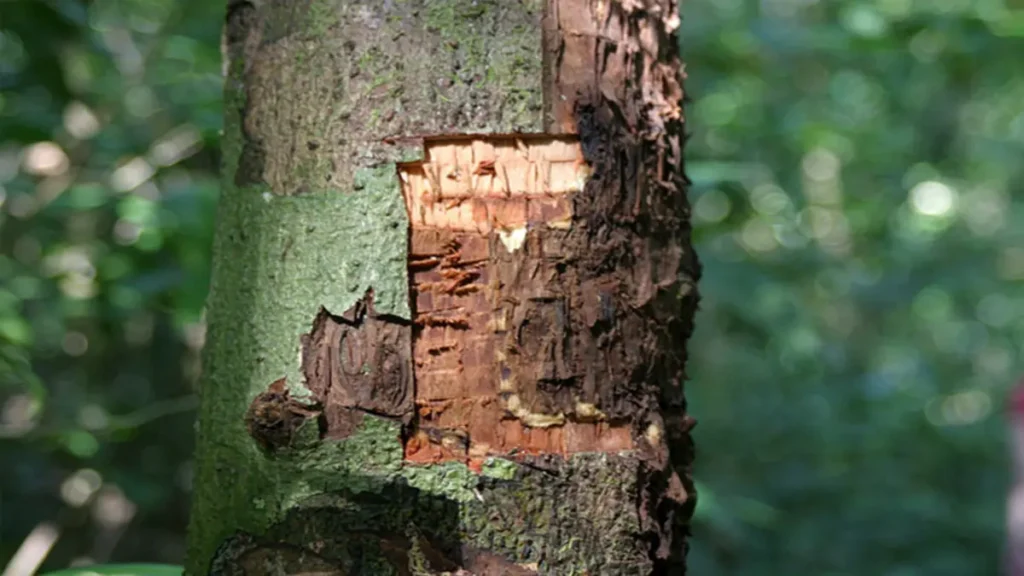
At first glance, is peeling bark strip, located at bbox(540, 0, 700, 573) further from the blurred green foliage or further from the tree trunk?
the blurred green foliage

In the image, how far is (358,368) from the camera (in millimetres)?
966

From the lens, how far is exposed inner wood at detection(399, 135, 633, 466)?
983 millimetres

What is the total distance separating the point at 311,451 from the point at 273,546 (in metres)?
0.11

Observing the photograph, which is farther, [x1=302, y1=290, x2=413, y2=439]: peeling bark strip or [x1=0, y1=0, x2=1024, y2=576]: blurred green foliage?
[x1=0, y1=0, x2=1024, y2=576]: blurred green foliage

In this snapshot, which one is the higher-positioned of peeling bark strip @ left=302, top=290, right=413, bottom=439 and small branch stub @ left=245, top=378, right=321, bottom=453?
peeling bark strip @ left=302, top=290, right=413, bottom=439

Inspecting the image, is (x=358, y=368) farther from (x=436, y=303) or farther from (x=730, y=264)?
(x=730, y=264)

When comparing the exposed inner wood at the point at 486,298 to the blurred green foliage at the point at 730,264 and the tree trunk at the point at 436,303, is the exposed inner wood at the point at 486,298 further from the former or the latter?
the blurred green foliage at the point at 730,264

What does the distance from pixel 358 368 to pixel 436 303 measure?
0.11 m

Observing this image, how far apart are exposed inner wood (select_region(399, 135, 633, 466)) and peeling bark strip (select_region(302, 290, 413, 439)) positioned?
0.07 ft

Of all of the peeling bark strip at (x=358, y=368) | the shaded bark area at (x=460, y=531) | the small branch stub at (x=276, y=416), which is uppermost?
the peeling bark strip at (x=358, y=368)

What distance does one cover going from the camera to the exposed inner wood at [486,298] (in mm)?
983

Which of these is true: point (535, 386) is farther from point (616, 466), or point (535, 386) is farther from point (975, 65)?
point (975, 65)

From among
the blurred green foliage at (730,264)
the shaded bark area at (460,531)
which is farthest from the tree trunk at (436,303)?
the blurred green foliage at (730,264)

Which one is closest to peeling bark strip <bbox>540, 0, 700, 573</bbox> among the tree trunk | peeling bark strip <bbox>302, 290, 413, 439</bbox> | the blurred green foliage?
the tree trunk
